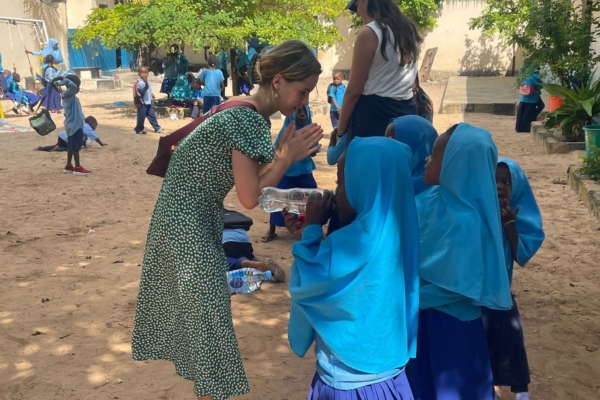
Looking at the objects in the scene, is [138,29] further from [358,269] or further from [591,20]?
[358,269]

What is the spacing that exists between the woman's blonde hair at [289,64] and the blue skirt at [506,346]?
139cm

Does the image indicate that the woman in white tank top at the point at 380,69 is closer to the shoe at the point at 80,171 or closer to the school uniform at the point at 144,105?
the shoe at the point at 80,171

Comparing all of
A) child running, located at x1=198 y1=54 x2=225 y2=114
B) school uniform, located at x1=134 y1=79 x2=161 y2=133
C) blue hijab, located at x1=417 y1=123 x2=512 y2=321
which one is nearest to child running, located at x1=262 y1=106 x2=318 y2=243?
blue hijab, located at x1=417 y1=123 x2=512 y2=321

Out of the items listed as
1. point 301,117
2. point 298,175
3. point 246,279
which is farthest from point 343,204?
point 298,175

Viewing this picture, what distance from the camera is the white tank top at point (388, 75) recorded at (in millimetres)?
4163

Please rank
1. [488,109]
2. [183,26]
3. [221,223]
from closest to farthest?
[221,223], [183,26], [488,109]

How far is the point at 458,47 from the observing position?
25281 millimetres

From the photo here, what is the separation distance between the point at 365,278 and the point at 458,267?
21.6 inches

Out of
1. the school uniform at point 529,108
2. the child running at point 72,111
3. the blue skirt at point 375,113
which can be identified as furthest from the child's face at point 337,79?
the blue skirt at point 375,113

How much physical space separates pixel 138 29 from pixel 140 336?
534 inches

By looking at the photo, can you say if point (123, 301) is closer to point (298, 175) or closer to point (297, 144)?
point (298, 175)

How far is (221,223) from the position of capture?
8.74 ft

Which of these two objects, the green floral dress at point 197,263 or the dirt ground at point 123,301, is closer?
the green floral dress at point 197,263

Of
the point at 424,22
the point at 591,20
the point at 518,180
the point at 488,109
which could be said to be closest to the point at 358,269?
the point at 518,180
